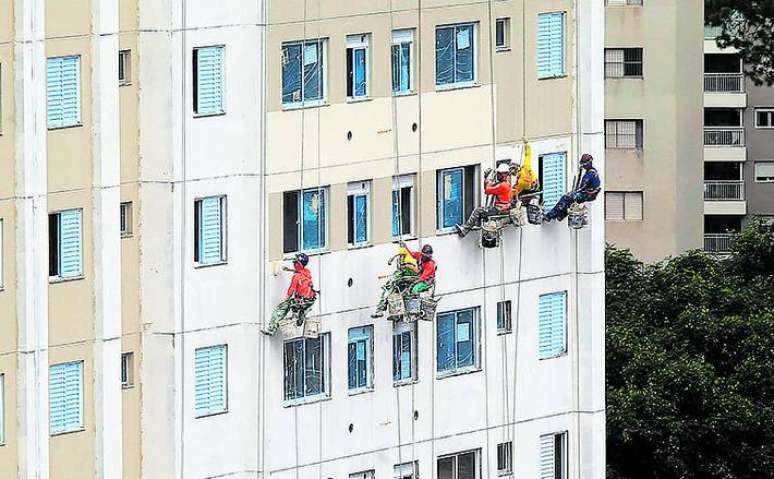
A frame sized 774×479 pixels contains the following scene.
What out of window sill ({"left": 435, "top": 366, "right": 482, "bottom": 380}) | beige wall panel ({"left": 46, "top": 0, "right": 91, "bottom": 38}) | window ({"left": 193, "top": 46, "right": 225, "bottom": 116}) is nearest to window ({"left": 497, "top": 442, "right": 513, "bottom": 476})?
window sill ({"left": 435, "top": 366, "right": 482, "bottom": 380})

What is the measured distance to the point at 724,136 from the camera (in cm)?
14675

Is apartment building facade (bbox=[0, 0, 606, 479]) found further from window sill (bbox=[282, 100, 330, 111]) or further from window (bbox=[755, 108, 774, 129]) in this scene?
window (bbox=[755, 108, 774, 129])

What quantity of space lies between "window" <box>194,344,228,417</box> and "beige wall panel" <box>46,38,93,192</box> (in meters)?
5.02

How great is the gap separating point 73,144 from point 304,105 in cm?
612

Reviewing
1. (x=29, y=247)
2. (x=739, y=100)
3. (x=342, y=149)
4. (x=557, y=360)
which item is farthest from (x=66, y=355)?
(x=739, y=100)

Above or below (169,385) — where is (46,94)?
above

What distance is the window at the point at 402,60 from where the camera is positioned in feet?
255

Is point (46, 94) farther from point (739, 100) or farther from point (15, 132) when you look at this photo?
point (739, 100)

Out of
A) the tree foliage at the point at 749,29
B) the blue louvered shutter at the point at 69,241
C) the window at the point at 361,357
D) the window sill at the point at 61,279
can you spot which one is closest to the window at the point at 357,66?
the window at the point at 361,357

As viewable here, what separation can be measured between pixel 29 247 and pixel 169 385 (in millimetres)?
5045

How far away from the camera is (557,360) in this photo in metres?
82.2

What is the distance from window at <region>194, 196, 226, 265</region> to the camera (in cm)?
7444

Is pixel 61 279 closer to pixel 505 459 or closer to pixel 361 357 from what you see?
pixel 361 357

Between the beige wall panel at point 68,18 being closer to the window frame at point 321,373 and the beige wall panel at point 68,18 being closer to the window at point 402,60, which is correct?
the window frame at point 321,373
